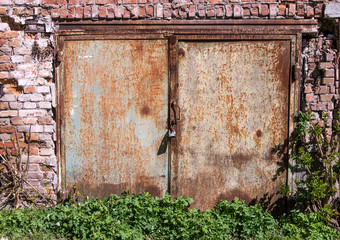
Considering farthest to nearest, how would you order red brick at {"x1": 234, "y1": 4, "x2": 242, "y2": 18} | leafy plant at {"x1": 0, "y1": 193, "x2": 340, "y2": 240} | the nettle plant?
red brick at {"x1": 234, "y1": 4, "x2": 242, "y2": 18}
the nettle plant
leafy plant at {"x1": 0, "y1": 193, "x2": 340, "y2": 240}

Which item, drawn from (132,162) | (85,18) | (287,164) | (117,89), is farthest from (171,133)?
(85,18)

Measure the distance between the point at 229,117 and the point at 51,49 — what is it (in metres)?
2.13

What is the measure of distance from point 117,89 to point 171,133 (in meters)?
0.78

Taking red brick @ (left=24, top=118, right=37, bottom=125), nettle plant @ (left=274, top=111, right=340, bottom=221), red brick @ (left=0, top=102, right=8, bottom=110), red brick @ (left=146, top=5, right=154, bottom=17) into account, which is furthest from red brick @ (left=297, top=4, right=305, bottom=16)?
red brick @ (left=0, top=102, right=8, bottom=110)

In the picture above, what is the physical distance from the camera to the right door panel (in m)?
3.39

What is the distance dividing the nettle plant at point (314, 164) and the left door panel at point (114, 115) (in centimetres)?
145

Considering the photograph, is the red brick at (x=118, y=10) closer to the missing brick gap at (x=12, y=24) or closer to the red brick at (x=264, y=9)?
the missing brick gap at (x=12, y=24)

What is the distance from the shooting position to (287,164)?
11.3ft

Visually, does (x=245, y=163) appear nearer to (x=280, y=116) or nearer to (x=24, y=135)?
(x=280, y=116)

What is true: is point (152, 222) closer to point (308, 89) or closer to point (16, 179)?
point (16, 179)

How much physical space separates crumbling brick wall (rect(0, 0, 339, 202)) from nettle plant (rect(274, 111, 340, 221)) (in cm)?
15

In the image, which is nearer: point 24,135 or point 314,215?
point 314,215

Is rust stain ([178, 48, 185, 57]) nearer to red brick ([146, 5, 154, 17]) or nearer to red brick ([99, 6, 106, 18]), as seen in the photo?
red brick ([146, 5, 154, 17])

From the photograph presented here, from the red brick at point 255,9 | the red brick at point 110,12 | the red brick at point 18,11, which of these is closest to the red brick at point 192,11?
the red brick at point 255,9
